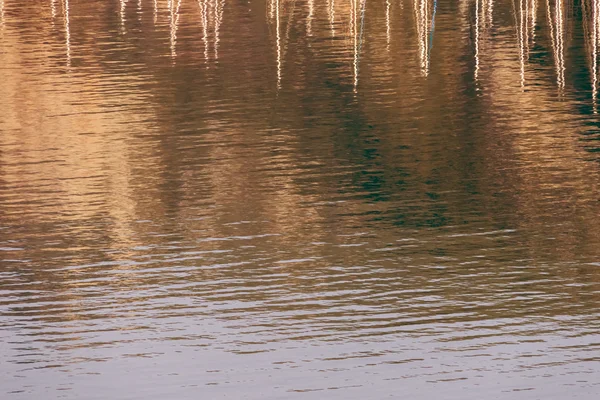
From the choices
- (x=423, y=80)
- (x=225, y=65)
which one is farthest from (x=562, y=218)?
(x=225, y=65)

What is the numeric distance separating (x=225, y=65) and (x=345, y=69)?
2.97 m

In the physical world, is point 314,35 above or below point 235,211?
above

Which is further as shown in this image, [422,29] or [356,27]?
[356,27]

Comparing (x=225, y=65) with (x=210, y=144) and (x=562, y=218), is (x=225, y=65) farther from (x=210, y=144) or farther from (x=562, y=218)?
(x=562, y=218)

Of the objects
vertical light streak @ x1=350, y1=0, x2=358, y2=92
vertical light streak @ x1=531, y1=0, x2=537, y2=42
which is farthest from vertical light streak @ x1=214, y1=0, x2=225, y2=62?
vertical light streak @ x1=531, y1=0, x2=537, y2=42

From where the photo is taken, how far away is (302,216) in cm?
1811

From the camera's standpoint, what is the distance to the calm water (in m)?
12.5

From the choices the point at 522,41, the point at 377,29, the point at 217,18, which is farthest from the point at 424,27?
the point at 217,18

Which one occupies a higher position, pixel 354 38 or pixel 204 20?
pixel 204 20

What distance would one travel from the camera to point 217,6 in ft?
134

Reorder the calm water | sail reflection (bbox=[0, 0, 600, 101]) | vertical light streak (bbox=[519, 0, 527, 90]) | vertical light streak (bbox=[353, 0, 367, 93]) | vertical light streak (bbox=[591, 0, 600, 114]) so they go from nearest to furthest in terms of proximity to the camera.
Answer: the calm water < vertical light streak (bbox=[591, 0, 600, 114]) < vertical light streak (bbox=[519, 0, 527, 90]) < vertical light streak (bbox=[353, 0, 367, 93]) < sail reflection (bbox=[0, 0, 600, 101])

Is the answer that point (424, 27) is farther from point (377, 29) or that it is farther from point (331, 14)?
point (331, 14)

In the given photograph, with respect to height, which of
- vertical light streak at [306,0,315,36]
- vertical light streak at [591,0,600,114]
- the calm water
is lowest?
the calm water

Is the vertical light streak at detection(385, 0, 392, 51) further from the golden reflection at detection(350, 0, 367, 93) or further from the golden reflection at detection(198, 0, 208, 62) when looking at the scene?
the golden reflection at detection(198, 0, 208, 62)
